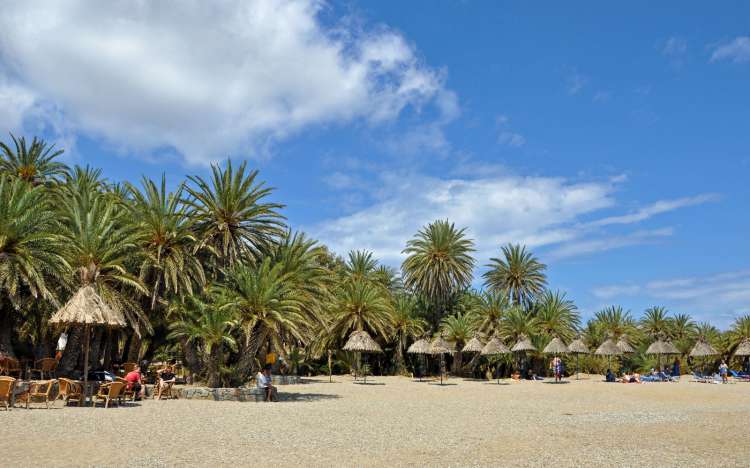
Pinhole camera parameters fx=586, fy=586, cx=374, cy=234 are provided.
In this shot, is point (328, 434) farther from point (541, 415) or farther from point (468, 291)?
point (468, 291)

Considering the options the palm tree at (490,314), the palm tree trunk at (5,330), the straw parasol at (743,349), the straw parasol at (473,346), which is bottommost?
the palm tree trunk at (5,330)

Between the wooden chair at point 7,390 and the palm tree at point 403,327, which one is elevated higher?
the palm tree at point 403,327

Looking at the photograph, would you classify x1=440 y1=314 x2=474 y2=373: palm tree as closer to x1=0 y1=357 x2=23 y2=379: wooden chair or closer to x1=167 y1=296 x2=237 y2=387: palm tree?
x1=167 y1=296 x2=237 y2=387: palm tree

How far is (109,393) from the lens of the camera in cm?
1792

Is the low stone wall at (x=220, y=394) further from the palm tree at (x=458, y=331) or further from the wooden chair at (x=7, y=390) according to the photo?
the palm tree at (x=458, y=331)

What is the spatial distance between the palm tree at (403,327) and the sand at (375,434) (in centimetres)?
2154

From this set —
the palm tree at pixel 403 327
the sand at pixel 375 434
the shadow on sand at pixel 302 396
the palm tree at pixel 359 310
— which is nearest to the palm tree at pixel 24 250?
the sand at pixel 375 434

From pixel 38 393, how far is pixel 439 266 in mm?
34269

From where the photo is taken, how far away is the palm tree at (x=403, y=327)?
44531 millimetres

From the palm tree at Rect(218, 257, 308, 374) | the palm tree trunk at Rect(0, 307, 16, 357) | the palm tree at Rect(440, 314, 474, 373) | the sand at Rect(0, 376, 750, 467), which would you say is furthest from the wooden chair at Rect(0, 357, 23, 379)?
the palm tree at Rect(440, 314, 474, 373)

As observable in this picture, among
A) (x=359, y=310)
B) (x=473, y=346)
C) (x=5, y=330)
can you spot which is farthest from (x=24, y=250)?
(x=473, y=346)

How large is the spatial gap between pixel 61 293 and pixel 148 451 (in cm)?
1471

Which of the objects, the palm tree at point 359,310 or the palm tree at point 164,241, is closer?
the palm tree at point 164,241

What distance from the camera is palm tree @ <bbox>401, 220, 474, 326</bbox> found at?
48062 millimetres
